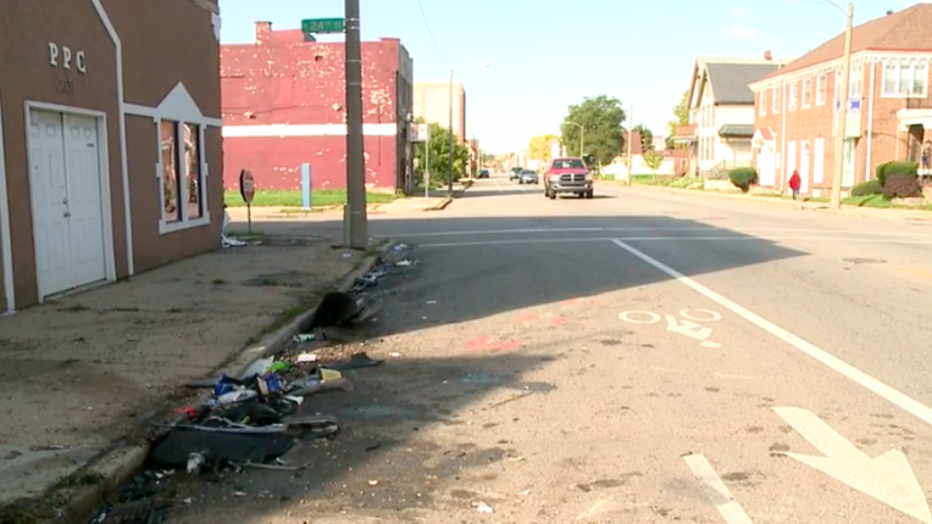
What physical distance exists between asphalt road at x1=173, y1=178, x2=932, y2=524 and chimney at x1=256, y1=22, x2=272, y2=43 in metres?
40.3

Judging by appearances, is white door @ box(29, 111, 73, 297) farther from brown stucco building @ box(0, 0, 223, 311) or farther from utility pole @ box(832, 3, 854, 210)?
utility pole @ box(832, 3, 854, 210)

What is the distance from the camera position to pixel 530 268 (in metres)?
15.0

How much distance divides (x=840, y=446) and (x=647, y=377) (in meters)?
2.09

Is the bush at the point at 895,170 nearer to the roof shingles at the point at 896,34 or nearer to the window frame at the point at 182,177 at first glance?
the roof shingles at the point at 896,34

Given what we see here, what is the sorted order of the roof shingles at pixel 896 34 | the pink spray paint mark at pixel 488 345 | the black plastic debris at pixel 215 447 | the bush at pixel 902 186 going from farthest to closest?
the roof shingles at pixel 896 34 < the bush at pixel 902 186 < the pink spray paint mark at pixel 488 345 < the black plastic debris at pixel 215 447

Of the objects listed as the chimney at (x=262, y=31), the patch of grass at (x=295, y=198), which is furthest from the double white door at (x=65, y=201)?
the chimney at (x=262, y=31)

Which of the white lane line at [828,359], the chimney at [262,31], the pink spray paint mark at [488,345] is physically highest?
the chimney at [262,31]

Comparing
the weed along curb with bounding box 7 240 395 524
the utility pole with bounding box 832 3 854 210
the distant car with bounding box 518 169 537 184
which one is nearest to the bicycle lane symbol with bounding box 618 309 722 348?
the weed along curb with bounding box 7 240 395 524

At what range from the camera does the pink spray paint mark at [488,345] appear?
28.9 ft

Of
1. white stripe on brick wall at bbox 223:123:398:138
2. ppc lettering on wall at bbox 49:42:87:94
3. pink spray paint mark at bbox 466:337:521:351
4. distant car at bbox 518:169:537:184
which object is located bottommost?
pink spray paint mark at bbox 466:337:521:351

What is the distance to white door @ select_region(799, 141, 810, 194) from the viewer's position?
46719 millimetres

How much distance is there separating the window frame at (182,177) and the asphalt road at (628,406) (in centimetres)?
433

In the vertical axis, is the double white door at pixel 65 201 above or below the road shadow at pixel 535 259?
above

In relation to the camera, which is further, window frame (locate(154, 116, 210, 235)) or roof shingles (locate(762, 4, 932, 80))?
roof shingles (locate(762, 4, 932, 80))
